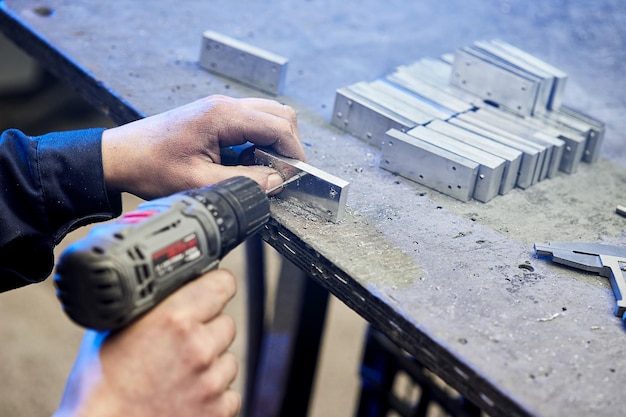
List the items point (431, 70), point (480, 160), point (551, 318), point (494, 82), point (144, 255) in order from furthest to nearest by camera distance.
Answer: point (431, 70) → point (494, 82) → point (480, 160) → point (551, 318) → point (144, 255)

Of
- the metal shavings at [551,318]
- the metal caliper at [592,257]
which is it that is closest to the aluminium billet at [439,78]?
the metal caliper at [592,257]

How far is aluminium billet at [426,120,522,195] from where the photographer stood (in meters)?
1.21

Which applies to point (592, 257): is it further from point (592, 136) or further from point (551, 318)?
point (592, 136)

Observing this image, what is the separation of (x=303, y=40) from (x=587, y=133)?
0.72m

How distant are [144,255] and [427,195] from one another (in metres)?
0.57

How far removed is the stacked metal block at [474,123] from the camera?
1192mm

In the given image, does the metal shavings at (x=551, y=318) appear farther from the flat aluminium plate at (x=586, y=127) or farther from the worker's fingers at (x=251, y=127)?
the flat aluminium plate at (x=586, y=127)

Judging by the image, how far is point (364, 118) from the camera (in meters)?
1.32

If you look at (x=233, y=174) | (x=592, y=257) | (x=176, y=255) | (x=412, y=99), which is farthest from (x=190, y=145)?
(x=592, y=257)

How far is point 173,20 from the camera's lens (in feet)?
5.75

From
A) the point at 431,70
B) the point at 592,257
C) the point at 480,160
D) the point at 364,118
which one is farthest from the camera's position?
the point at 431,70

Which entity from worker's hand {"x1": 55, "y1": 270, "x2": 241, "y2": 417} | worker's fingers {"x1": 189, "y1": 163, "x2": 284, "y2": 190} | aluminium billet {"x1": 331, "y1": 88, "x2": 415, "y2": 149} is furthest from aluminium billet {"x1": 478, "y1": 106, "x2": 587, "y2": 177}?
worker's hand {"x1": 55, "y1": 270, "x2": 241, "y2": 417}

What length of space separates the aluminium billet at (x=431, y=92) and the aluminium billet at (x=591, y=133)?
0.19m

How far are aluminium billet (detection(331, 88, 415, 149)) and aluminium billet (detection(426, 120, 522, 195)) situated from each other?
60 mm
